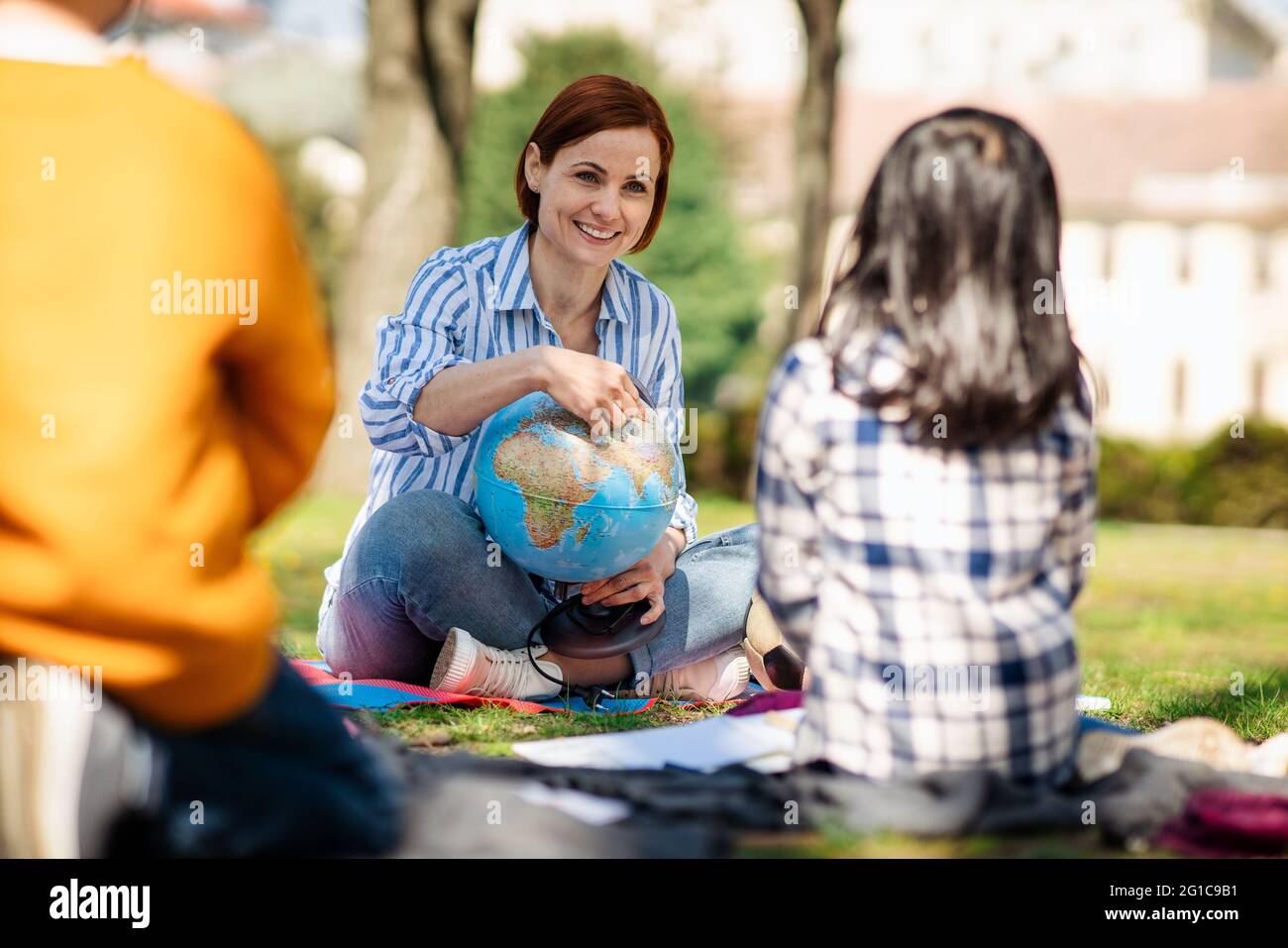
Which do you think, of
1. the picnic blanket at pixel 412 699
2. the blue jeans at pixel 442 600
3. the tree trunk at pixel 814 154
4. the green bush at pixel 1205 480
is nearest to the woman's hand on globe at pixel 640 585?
the blue jeans at pixel 442 600

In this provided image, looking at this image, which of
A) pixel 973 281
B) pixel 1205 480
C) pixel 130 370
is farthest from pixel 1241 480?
pixel 130 370

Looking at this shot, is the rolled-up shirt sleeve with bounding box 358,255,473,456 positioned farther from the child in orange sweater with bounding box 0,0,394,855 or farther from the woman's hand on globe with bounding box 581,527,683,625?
the child in orange sweater with bounding box 0,0,394,855

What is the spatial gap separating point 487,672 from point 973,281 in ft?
7.01

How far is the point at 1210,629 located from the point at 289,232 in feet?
25.4

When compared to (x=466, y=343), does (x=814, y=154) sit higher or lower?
higher

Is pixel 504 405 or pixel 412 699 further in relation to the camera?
pixel 412 699

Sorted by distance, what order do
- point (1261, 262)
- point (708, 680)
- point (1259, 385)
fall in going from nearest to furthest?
point (708, 680) < point (1261, 262) < point (1259, 385)

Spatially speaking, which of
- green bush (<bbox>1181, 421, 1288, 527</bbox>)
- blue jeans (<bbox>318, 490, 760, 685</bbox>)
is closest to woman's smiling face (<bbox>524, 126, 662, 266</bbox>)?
blue jeans (<bbox>318, 490, 760, 685</bbox>)

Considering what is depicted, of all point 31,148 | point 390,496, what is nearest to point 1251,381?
point 390,496

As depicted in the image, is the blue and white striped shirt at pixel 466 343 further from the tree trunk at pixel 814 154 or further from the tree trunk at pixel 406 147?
the tree trunk at pixel 814 154

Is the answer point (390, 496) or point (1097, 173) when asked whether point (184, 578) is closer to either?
point (390, 496)

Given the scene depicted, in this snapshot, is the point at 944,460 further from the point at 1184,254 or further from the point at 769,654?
the point at 1184,254

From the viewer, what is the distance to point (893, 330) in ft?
9.66

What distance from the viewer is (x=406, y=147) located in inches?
498
